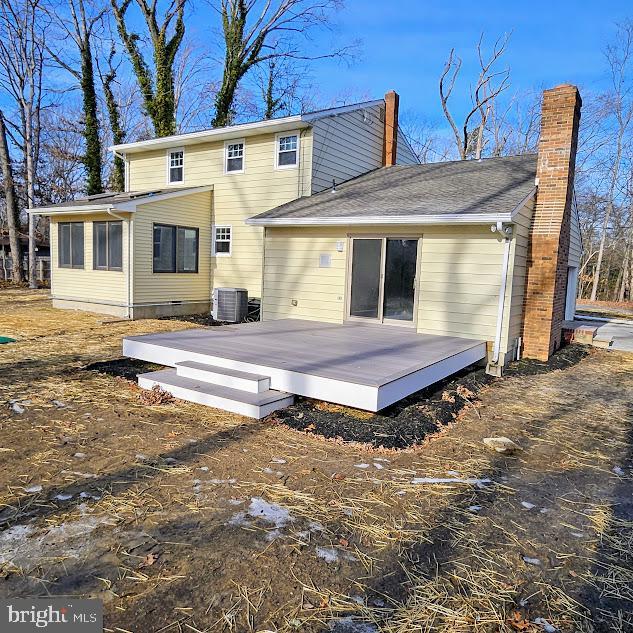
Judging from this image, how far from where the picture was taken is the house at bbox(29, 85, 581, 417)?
199 inches

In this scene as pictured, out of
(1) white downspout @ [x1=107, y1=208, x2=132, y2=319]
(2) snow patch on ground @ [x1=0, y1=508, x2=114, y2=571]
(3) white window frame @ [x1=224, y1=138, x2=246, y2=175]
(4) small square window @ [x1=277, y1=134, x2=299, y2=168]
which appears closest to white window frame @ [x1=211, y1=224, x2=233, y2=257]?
(3) white window frame @ [x1=224, y1=138, x2=246, y2=175]

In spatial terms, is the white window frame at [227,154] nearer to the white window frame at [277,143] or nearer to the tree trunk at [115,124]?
the white window frame at [277,143]

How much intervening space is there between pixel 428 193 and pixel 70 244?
32.8 feet

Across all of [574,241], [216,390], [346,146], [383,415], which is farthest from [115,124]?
[383,415]

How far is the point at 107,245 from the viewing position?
471 inches

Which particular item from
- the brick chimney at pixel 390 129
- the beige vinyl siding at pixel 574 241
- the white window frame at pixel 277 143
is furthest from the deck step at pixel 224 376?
the brick chimney at pixel 390 129

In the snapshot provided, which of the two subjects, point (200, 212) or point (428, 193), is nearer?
point (428, 193)

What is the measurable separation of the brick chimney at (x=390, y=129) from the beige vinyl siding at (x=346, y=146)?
17cm

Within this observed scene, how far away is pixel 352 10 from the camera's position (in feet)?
65.9

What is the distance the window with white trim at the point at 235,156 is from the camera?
1283 centimetres

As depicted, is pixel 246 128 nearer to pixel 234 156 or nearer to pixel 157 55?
pixel 234 156

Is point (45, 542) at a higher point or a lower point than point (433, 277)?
lower

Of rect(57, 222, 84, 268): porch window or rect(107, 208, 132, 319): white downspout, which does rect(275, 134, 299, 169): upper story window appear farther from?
rect(57, 222, 84, 268): porch window

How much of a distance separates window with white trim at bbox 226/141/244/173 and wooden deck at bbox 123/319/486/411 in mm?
6613
